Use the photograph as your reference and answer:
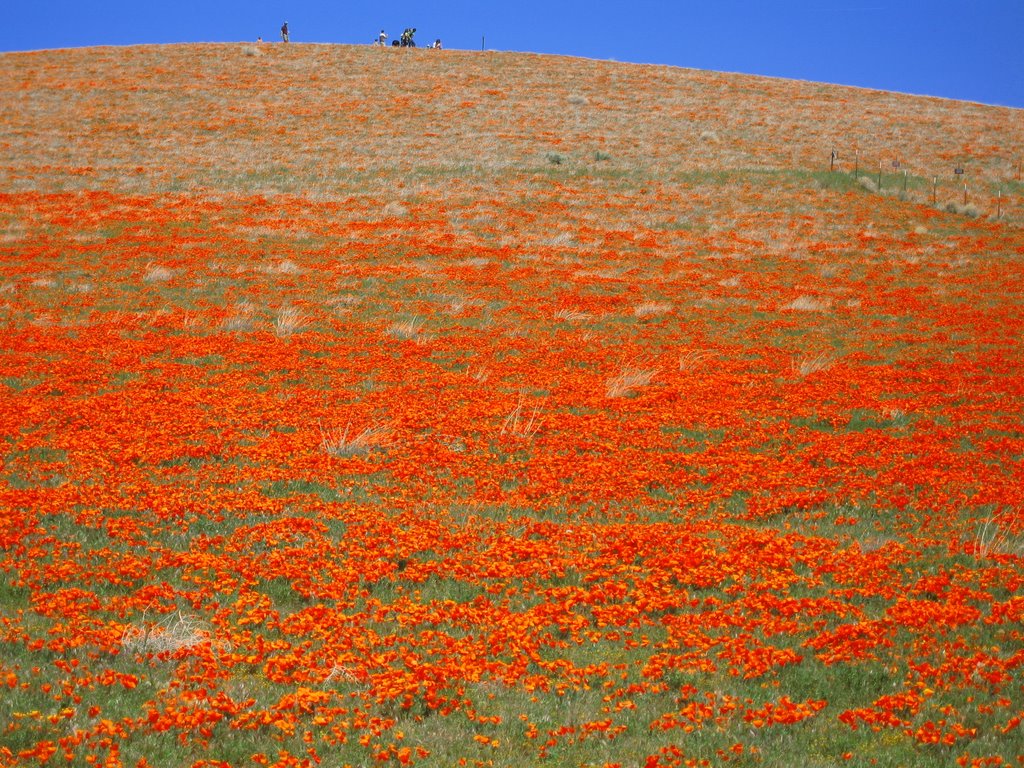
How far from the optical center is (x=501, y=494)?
11.1m

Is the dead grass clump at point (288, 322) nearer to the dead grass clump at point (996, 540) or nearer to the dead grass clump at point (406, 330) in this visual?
the dead grass clump at point (406, 330)

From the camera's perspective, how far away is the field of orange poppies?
6410 millimetres

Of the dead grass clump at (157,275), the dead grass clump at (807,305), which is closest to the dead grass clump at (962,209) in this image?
the dead grass clump at (807,305)

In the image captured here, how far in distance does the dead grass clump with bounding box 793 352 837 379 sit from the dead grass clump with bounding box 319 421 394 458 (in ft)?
31.5

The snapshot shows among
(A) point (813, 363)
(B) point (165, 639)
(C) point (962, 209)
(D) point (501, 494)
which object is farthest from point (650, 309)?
(C) point (962, 209)

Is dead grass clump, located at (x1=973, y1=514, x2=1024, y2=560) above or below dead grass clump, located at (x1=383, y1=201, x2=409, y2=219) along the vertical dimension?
below

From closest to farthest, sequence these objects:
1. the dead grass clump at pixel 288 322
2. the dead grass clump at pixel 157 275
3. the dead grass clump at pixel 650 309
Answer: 1. the dead grass clump at pixel 288 322
2. the dead grass clump at pixel 650 309
3. the dead grass clump at pixel 157 275

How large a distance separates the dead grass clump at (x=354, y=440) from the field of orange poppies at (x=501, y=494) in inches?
3.0

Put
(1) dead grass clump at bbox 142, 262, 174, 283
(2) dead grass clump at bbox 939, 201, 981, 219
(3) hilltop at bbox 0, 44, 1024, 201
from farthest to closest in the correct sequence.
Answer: (3) hilltop at bbox 0, 44, 1024, 201 < (2) dead grass clump at bbox 939, 201, 981, 219 < (1) dead grass clump at bbox 142, 262, 174, 283

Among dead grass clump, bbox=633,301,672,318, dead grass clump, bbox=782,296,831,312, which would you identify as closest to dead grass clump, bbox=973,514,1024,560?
dead grass clump, bbox=633,301,672,318

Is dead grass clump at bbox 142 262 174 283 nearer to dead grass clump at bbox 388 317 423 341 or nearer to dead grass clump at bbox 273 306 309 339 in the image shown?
dead grass clump at bbox 273 306 309 339

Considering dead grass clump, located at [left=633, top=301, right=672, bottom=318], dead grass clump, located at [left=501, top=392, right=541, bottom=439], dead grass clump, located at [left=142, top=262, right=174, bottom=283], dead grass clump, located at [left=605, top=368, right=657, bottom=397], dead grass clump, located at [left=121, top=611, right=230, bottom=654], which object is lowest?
dead grass clump, located at [left=121, top=611, right=230, bottom=654]

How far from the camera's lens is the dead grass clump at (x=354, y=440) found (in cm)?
1238

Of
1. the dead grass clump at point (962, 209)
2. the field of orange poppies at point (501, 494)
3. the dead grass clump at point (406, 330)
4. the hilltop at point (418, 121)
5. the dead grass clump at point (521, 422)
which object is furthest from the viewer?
the hilltop at point (418, 121)
